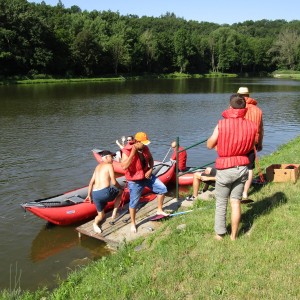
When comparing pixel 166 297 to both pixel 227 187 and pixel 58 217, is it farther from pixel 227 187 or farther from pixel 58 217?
pixel 58 217

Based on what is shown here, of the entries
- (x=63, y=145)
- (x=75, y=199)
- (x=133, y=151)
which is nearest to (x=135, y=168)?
(x=133, y=151)

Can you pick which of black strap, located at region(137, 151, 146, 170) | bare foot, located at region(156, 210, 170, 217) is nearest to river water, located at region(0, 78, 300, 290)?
bare foot, located at region(156, 210, 170, 217)

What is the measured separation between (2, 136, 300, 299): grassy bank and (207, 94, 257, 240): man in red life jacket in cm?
58

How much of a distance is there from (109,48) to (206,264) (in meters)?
78.8

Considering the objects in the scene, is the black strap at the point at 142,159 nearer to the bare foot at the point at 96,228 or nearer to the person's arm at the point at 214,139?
the bare foot at the point at 96,228

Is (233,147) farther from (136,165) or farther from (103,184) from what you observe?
(103,184)

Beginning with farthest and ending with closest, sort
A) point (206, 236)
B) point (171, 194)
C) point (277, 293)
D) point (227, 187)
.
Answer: point (171, 194)
point (206, 236)
point (227, 187)
point (277, 293)

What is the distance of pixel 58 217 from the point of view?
8.95m

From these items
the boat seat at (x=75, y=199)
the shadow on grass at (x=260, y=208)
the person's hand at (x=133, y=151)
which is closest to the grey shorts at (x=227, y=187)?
the shadow on grass at (x=260, y=208)

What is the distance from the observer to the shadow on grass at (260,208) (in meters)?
6.07

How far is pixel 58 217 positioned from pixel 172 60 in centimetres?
9286

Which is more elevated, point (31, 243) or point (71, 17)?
point (71, 17)

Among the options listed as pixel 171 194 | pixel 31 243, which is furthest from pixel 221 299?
pixel 171 194

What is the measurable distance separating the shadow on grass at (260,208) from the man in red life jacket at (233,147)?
649 millimetres
